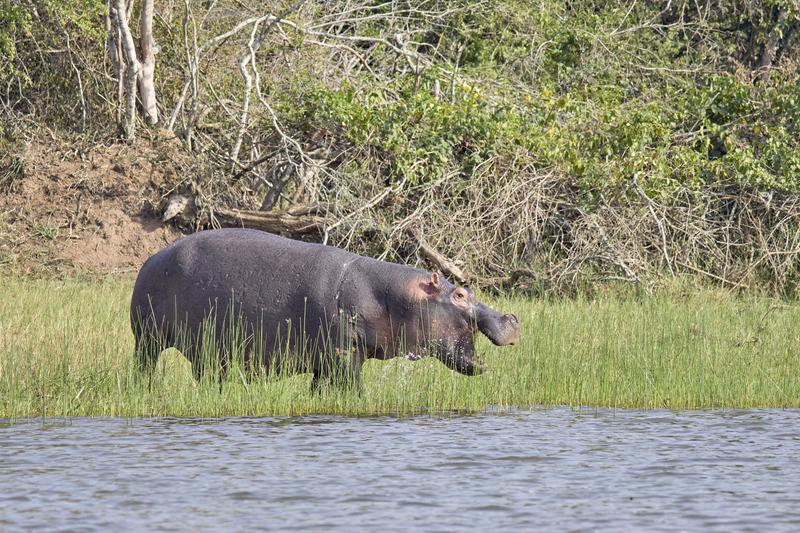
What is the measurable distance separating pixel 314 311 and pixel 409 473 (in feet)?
7.60

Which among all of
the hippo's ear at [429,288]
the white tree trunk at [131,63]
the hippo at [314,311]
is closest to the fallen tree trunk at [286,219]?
the white tree trunk at [131,63]

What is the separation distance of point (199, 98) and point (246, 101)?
4.16 ft

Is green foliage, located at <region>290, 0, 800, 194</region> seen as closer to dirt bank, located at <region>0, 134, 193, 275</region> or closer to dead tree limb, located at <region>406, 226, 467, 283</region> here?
dead tree limb, located at <region>406, 226, 467, 283</region>

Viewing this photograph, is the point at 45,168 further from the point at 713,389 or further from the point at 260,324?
the point at 713,389

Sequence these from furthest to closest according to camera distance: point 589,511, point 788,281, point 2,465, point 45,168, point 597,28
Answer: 1. point 597,28
2. point 45,168
3. point 788,281
4. point 2,465
5. point 589,511

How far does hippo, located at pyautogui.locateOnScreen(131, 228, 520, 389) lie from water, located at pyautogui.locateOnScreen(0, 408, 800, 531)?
2.06 feet

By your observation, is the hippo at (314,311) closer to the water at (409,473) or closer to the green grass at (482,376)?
the green grass at (482,376)

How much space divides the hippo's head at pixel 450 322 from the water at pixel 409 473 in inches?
23.3

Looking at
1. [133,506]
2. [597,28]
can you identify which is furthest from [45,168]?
[133,506]

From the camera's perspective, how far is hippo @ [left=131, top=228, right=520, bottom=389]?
326 inches

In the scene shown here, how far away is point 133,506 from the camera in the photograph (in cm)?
548

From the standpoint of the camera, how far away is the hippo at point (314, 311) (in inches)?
326

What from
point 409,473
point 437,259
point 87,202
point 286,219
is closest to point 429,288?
point 409,473

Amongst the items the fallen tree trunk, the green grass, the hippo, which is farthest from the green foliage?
the hippo
